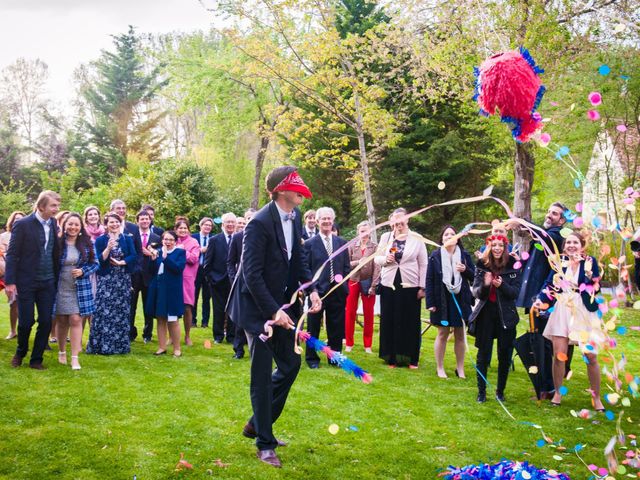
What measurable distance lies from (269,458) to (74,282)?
3818 mm

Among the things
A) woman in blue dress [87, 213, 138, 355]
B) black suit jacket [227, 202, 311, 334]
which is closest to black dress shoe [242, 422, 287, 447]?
black suit jacket [227, 202, 311, 334]

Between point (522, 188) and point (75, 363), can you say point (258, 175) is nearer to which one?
point (522, 188)

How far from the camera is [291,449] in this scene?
4648mm

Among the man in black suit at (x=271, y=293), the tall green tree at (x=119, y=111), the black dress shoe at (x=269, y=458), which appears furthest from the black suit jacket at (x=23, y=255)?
the tall green tree at (x=119, y=111)

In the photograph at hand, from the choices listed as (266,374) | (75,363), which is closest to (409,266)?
(266,374)

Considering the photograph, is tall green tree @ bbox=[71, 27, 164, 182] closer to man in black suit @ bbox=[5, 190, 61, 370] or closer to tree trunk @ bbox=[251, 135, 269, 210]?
tree trunk @ bbox=[251, 135, 269, 210]

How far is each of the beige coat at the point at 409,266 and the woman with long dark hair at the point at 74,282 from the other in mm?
3532

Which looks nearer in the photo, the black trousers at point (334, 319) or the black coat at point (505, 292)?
the black coat at point (505, 292)

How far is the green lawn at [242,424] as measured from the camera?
4.27 m

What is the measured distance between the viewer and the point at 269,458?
427cm

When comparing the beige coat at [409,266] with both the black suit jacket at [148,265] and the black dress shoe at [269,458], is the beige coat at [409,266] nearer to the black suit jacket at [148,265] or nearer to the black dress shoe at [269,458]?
the black suit jacket at [148,265]

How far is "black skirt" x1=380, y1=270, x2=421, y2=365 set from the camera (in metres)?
7.88

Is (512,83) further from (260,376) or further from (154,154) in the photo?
(154,154)

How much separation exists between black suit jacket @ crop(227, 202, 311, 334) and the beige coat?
3510mm
